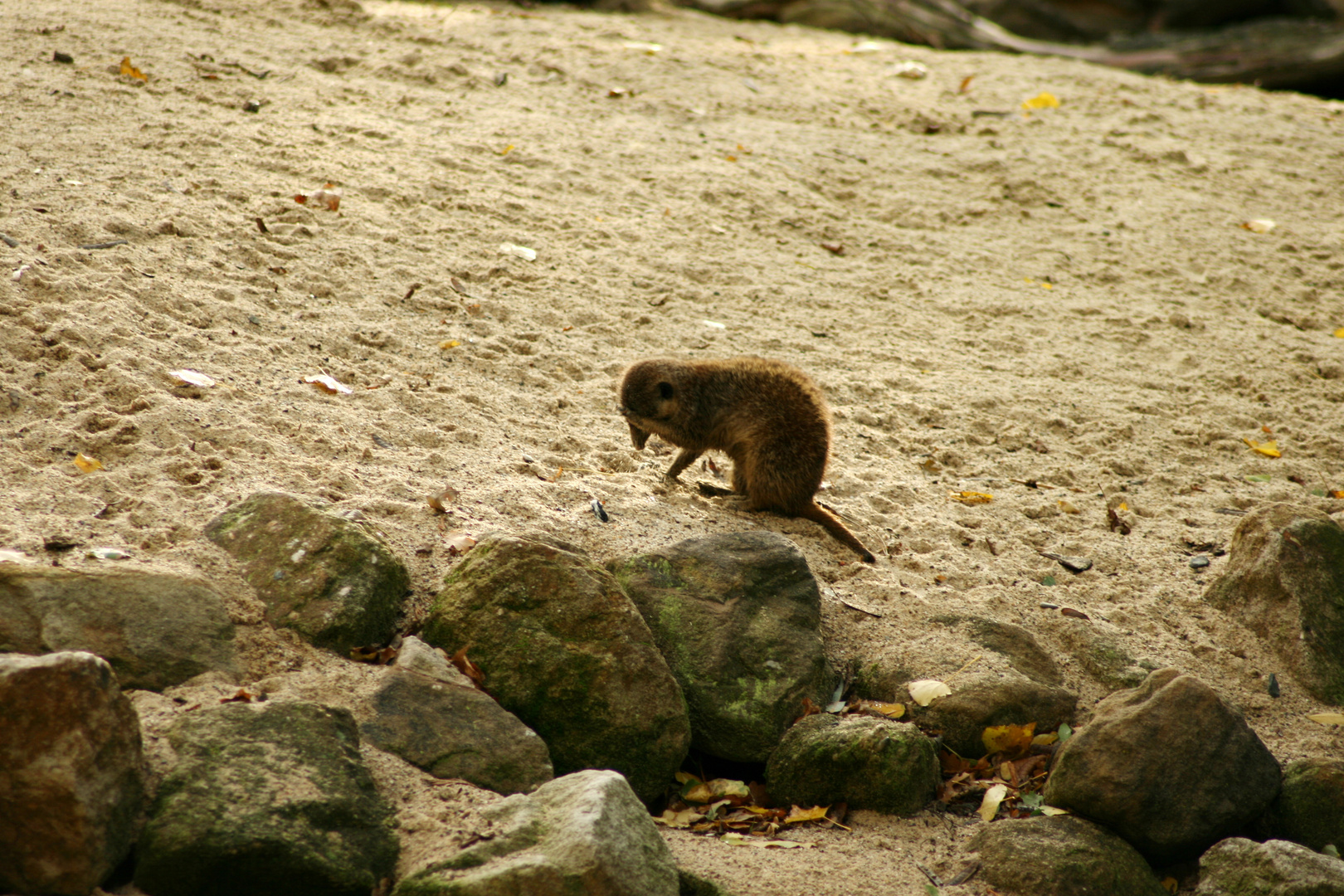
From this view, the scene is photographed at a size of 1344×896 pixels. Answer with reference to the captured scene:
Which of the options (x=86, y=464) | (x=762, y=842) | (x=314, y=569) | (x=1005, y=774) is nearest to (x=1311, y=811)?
(x=1005, y=774)

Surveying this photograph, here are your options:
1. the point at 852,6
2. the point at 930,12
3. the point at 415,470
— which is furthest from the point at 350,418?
the point at 930,12

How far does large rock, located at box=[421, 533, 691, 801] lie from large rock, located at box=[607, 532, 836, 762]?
18 centimetres

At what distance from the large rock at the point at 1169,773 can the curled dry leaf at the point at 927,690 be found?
0.45 metres

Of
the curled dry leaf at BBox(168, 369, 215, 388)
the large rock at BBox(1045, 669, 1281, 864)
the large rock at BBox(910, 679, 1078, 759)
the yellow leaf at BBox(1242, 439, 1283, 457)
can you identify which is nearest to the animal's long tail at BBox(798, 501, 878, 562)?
the large rock at BBox(910, 679, 1078, 759)

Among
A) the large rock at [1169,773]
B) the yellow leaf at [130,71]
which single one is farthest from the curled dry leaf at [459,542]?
the yellow leaf at [130,71]

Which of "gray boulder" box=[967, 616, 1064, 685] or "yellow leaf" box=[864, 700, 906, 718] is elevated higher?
"gray boulder" box=[967, 616, 1064, 685]

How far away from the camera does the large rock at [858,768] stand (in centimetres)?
332

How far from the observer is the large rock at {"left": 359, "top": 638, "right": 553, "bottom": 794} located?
2.90 m

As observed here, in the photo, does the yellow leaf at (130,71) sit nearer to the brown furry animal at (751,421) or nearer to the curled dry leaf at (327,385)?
the curled dry leaf at (327,385)

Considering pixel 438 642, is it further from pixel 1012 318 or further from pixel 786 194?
pixel 786 194

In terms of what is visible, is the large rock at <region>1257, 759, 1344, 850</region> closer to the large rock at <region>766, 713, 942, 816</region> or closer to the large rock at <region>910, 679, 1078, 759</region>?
the large rock at <region>910, 679, 1078, 759</region>

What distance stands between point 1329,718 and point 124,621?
14.2 ft

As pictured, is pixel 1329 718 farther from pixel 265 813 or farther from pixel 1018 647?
pixel 265 813

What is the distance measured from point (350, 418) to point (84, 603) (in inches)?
65.1
